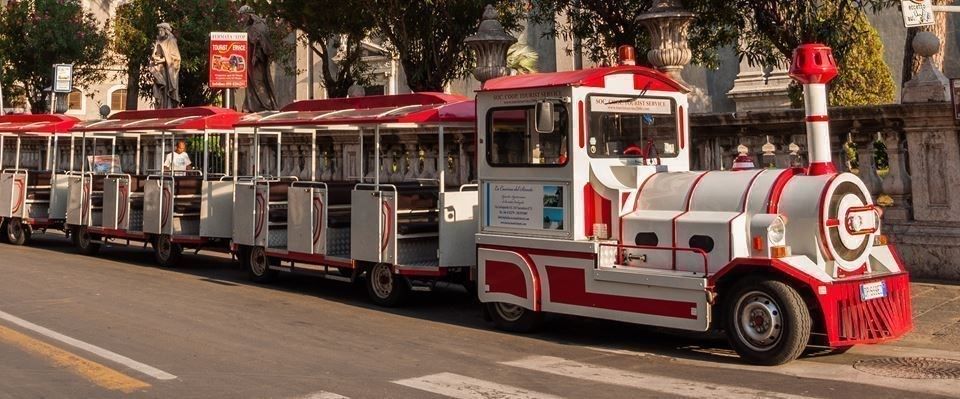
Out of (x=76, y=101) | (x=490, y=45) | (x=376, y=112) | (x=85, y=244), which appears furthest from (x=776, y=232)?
(x=76, y=101)

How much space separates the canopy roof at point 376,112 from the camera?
11.9 m

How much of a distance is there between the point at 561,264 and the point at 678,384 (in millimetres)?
2249

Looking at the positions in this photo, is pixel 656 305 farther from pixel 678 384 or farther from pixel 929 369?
pixel 929 369

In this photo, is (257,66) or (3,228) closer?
(3,228)

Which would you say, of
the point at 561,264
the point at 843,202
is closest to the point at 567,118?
the point at 561,264

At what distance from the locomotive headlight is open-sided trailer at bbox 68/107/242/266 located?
32.4 ft

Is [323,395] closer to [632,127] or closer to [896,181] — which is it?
[632,127]

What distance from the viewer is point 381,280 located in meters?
12.3

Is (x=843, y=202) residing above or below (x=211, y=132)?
below

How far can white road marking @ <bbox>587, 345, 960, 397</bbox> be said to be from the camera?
292 inches

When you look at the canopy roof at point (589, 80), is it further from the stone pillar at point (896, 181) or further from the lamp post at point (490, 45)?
the lamp post at point (490, 45)

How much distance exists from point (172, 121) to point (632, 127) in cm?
988

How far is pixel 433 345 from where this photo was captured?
9.41 metres

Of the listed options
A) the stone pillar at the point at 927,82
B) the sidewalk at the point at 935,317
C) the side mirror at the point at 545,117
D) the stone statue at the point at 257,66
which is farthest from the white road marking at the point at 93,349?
the stone statue at the point at 257,66
